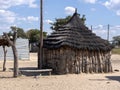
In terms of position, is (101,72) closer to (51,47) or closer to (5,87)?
(51,47)

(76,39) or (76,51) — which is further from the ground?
(76,39)

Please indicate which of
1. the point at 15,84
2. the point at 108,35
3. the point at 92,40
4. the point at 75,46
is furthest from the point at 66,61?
the point at 108,35

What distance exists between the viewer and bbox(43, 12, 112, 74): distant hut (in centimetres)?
2312

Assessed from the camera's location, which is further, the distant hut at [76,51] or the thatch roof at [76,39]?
the thatch roof at [76,39]

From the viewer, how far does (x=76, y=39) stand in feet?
78.1

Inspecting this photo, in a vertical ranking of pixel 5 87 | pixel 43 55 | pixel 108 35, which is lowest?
pixel 5 87

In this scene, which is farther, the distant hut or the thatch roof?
the thatch roof

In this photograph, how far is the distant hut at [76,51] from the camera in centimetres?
2312

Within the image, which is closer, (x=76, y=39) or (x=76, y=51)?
(x=76, y=51)

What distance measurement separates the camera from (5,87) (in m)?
16.0

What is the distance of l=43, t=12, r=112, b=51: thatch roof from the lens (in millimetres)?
23297

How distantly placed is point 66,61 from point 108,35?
80.5 ft

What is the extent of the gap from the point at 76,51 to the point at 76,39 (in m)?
0.87

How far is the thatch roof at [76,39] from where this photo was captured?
23.3 m
